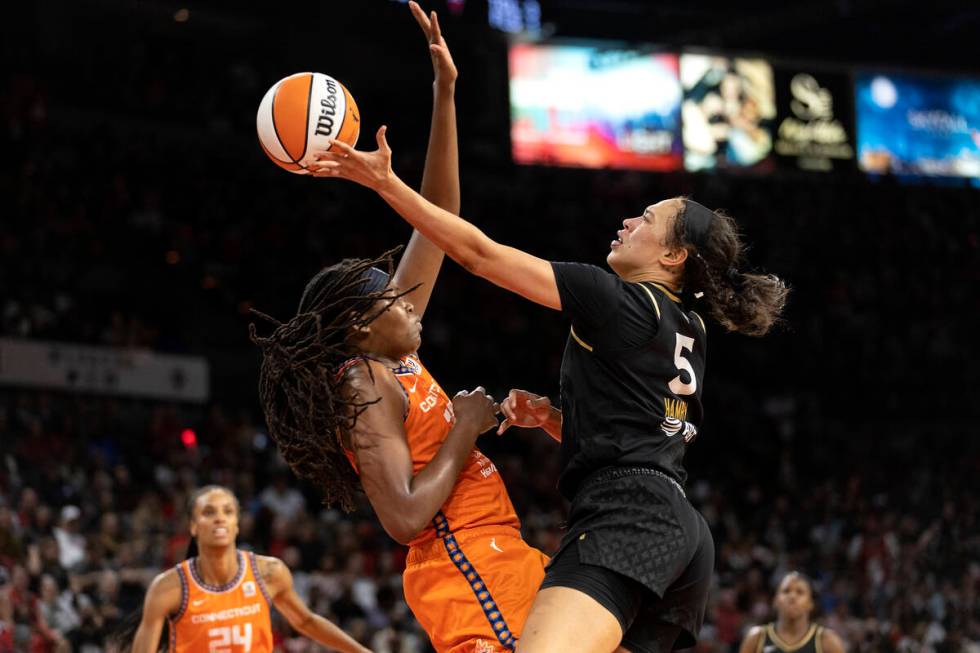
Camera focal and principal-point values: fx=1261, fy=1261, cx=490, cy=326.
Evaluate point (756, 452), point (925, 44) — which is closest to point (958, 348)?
point (756, 452)

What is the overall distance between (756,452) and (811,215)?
5.12 metres

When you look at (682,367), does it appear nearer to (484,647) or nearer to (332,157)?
(484,647)

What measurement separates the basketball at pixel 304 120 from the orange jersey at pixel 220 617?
3.04 meters

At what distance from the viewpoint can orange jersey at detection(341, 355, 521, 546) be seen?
11.9 feet

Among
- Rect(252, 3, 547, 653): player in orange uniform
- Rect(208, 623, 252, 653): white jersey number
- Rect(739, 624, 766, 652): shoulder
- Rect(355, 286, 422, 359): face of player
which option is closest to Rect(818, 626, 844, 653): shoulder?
Rect(739, 624, 766, 652): shoulder

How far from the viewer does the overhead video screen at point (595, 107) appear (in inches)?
783

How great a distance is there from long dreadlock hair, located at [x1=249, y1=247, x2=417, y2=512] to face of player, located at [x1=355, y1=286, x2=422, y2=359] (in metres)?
0.03

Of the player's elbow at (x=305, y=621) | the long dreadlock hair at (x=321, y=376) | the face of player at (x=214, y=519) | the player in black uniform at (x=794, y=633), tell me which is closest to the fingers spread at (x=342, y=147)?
the long dreadlock hair at (x=321, y=376)

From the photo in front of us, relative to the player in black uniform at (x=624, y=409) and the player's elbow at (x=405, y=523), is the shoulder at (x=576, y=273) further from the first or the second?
the player's elbow at (x=405, y=523)

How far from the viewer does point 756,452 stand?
17891 mm

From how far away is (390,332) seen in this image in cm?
374

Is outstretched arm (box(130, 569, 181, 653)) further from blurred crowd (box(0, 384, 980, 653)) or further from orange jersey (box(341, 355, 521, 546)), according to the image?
blurred crowd (box(0, 384, 980, 653))

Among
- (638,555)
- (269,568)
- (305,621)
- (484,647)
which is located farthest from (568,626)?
(269,568)

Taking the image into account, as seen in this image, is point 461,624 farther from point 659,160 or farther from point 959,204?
point 959,204
